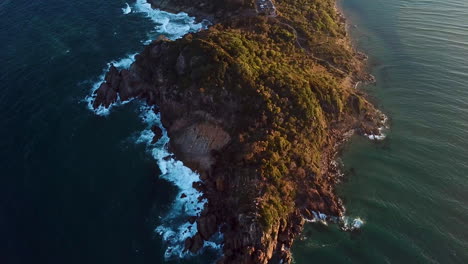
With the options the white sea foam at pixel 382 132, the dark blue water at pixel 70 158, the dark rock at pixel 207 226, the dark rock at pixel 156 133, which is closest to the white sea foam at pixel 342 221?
the dark rock at pixel 207 226

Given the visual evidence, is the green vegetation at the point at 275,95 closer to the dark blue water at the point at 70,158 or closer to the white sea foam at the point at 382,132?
the white sea foam at the point at 382,132

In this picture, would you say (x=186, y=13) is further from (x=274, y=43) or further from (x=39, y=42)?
(x=39, y=42)

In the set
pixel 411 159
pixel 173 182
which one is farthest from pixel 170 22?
pixel 411 159

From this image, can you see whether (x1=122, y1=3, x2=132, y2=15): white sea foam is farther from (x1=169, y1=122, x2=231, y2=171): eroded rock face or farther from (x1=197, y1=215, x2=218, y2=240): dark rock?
(x1=197, y1=215, x2=218, y2=240): dark rock

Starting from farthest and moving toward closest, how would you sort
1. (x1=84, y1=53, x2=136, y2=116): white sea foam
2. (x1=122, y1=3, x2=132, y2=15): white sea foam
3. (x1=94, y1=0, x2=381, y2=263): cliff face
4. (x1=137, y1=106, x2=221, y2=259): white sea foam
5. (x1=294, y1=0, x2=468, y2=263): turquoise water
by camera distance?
1. (x1=122, y1=3, x2=132, y2=15): white sea foam
2. (x1=84, y1=53, x2=136, y2=116): white sea foam
3. (x1=94, y1=0, x2=381, y2=263): cliff face
4. (x1=137, y1=106, x2=221, y2=259): white sea foam
5. (x1=294, y1=0, x2=468, y2=263): turquoise water

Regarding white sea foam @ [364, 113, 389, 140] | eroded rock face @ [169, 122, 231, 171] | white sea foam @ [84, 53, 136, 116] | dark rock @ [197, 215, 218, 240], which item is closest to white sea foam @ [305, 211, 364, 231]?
dark rock @ [197, 215, 218, 240]

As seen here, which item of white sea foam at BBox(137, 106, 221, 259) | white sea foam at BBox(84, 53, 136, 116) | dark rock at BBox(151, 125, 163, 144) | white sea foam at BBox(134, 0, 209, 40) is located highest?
white sea foam at BBox(134, 0, 209, 40)
